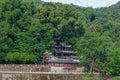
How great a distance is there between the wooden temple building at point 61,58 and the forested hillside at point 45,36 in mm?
992

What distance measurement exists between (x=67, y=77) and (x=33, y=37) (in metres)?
8.76

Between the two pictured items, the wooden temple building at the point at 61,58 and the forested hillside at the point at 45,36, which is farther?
the wooden temple building at the point at 61,58

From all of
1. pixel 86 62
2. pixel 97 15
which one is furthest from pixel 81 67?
pixel 97 15

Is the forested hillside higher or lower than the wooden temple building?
higher

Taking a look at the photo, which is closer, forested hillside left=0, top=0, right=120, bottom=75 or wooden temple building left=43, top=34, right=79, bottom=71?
forested hillside left=0, top=0, right=120, bottom=75

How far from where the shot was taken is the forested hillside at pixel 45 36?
1656 inches

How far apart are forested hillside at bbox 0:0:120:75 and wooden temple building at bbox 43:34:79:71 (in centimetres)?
99

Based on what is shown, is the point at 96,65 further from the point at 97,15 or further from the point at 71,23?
the point at 97,15

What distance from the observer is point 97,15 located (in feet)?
228

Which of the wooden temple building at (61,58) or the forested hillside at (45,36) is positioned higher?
the forested hillside at (45,36)

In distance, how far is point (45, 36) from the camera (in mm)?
47188

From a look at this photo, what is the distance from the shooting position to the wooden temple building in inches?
1737

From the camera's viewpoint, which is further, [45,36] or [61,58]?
[61,58]

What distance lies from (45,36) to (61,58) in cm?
419
